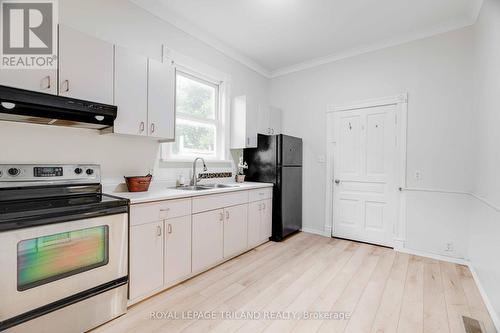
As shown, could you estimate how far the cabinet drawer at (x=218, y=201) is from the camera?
2.43 meters

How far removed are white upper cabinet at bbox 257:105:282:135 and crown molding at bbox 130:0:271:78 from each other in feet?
2.63

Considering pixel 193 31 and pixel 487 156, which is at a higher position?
pixel 193 31

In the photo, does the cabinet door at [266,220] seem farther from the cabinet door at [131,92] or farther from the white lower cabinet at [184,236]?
the cabinet door at [131,92]

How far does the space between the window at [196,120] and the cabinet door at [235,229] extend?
3.10ft

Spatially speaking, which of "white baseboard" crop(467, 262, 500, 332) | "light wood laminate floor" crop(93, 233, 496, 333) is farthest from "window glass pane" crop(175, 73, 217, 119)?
"white baseboard" crop(467, 262, 500, 332)

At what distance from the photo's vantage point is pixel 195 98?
330 cm

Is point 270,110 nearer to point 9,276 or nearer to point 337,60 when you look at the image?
point 337,60

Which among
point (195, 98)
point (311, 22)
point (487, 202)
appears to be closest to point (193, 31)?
point (195, 98)

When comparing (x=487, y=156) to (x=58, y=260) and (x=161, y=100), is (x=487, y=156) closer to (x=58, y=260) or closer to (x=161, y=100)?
(x=161, y=100)

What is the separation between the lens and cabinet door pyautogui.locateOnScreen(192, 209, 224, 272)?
2.41 metres

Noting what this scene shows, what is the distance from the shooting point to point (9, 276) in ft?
4.35

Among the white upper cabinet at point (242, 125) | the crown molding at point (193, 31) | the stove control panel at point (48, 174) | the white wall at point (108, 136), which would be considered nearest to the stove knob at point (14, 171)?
the stove control panel at point (48, 174)

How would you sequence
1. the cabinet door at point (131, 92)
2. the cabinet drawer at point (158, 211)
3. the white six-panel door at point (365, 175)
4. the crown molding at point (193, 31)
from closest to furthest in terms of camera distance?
1. the cabinet drawer at point (158, 211)
2. the cabinet door at point (131, 92)
3. the crown molding at point (193, 31)
4. the white six-panel door at point (365, 175)

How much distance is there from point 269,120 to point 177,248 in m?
2.60
